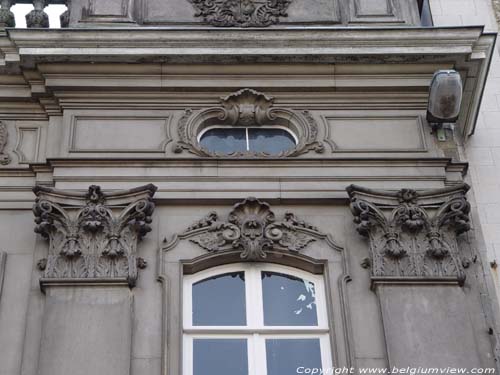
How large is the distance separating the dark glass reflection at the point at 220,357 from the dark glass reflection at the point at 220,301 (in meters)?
0.26

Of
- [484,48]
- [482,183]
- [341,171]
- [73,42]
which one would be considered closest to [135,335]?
[341,171]

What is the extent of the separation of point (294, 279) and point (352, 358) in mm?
1469

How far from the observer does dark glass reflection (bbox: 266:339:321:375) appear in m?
10.8

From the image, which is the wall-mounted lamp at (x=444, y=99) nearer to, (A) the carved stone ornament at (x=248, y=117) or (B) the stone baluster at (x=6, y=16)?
(A) the carved stone ornament at (x=248, y=117)

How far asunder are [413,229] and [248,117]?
116 inches

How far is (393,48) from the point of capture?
13203 mm

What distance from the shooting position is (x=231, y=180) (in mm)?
12320

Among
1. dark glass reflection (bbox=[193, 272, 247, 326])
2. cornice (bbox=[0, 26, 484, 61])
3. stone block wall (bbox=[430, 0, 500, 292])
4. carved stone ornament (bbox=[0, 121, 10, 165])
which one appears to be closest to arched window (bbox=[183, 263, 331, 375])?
dark glass reflection (bbox=[193, 272, 247, 326])

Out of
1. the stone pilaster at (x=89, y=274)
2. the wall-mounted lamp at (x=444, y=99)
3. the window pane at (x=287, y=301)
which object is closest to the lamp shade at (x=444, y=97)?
the wall-mounted lamp at (x=444, y=99)

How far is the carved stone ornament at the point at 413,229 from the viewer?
1133 cm

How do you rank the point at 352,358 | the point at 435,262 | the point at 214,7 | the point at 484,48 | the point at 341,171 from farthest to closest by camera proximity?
the point at 214,7, the point at 484,48, the point at 341,171, the point at 435,262, the point at 352,358

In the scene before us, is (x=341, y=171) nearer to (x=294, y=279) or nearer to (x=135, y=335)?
(x=294, y=279)

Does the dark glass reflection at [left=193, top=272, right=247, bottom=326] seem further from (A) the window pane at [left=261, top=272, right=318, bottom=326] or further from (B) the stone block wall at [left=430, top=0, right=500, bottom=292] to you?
(B) the stone block wall at [left=430, top=0, right=500, bottom=292]

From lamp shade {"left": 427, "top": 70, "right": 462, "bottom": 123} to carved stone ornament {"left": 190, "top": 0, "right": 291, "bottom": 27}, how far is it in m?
2.90
